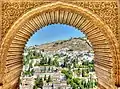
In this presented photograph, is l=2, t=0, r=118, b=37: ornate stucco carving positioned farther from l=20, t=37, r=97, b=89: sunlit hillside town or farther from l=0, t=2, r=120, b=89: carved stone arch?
l=20, t=37, r=97, b=89: sunlit hillside town

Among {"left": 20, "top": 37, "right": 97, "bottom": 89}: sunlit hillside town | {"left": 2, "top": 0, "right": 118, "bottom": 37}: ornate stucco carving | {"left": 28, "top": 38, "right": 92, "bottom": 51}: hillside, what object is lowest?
{"left": 20, "top": 37, "right": 97, "bottom": 89}: sunlit hillside town

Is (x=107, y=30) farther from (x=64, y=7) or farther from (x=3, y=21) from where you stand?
(x=3, y=21)

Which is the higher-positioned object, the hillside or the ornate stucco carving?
the hillside

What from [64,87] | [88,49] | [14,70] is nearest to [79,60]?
[88,49]

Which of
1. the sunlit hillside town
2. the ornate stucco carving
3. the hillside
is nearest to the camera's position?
the ornate stucco carving

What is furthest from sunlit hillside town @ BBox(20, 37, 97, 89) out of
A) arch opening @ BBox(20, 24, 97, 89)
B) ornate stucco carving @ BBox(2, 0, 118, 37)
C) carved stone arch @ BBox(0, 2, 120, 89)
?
ornate stucco carving @ BBox(2, 0, 118, 37)

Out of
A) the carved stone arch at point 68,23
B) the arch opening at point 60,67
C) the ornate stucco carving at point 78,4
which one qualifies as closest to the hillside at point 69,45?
the arch opening at point 60,67

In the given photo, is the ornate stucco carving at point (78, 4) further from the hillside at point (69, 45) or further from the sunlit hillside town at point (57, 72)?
the hillside at point (69, 45)
